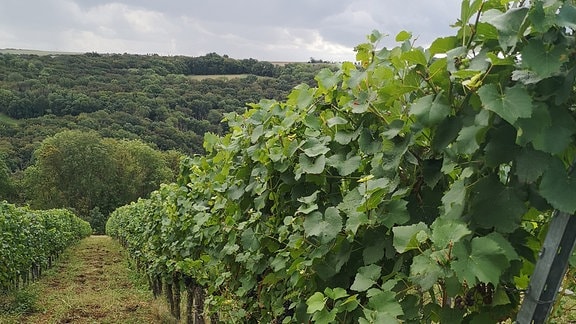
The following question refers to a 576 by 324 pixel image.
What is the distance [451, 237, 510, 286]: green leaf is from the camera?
120 centimetres

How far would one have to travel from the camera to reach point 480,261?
122 centimetres

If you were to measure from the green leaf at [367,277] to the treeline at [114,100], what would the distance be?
229 ft

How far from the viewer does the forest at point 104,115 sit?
212 ft

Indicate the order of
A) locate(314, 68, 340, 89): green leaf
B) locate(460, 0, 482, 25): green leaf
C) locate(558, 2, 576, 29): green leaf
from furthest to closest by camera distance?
locate(314, 68, 340, 89): green leaf → locate(460, 0, 482, 25): green leaf → locate(558, 2, 576, 29): green leaf

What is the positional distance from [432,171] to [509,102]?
0.61 meters

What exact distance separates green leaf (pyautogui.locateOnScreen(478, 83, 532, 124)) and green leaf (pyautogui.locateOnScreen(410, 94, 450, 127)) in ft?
0.94

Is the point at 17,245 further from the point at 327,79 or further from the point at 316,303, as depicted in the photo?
the point at 316,303

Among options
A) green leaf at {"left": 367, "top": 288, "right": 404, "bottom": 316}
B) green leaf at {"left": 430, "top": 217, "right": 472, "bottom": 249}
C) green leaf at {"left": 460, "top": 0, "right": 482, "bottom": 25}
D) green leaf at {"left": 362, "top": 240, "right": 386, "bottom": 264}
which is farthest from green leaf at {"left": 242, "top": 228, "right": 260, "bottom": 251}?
green leaf at {"left": 460, "top": 0, "right": 482, "bottom": 25}

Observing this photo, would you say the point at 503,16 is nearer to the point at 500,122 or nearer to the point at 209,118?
the point at 500,122

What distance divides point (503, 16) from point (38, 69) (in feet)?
399

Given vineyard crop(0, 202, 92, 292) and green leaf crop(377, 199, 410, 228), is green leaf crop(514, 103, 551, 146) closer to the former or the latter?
green leaf crop(377, 199, 410, 228)

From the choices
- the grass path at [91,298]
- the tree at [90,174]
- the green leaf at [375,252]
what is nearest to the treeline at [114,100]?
the tree at [90,174]

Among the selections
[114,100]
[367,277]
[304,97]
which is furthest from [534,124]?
[114,100]

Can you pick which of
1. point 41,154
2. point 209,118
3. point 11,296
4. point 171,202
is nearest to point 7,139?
point 41,154
